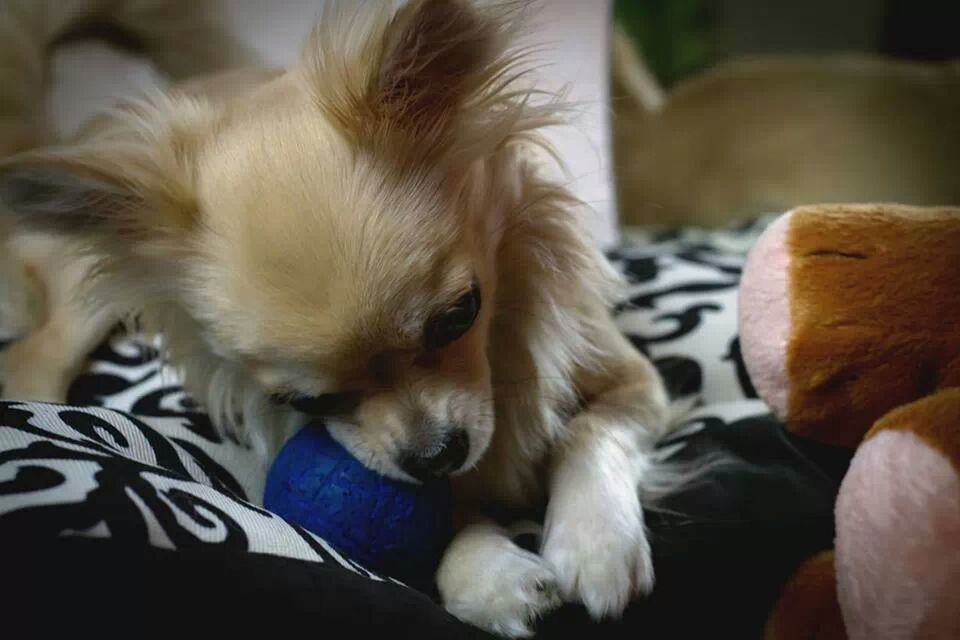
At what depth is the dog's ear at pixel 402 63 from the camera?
100 centimetres

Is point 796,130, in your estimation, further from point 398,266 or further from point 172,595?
point 172,595

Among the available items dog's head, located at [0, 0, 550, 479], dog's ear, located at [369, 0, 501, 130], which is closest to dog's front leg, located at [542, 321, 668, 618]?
dog's head, located at [0, 0, 550, 479]

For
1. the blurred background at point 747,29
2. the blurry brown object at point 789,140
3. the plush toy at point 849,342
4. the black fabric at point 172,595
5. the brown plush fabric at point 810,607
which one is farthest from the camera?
the blurred background at point 747,29

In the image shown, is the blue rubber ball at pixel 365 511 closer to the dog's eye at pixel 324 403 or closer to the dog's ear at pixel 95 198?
the dog's eye at pixel 324 403

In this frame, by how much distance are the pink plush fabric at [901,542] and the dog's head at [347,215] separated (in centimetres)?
44

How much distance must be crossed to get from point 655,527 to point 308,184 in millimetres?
569

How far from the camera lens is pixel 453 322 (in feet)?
3.37

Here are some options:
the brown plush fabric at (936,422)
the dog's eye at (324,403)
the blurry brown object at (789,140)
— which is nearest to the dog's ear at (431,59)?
the dog's eye at (324,403)

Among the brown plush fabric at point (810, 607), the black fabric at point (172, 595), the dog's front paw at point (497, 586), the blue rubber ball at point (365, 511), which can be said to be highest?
the black fabric at point (172, 595)

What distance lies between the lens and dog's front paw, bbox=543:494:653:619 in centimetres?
91

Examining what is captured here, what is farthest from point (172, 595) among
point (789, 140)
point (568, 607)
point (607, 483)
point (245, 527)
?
point (789, 140)

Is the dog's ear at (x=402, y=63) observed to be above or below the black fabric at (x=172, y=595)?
above

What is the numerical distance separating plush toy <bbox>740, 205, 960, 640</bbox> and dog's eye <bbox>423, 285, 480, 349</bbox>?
32cm

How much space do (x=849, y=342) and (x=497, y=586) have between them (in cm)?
45
